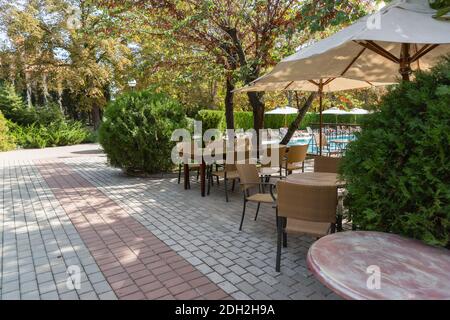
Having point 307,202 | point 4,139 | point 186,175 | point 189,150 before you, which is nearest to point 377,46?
point 307,202

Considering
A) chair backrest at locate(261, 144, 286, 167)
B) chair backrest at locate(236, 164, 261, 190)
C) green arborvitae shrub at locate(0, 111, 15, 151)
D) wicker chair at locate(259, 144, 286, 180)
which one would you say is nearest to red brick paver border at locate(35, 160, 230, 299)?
chair backrest at locate(236, 164, 261, 190)

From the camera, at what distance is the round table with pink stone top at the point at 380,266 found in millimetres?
1585

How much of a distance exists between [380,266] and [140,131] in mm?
6944

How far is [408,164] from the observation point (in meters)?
2.35

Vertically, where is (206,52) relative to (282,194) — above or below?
above

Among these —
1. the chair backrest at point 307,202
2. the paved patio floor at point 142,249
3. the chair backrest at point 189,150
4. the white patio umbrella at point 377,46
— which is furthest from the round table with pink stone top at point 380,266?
the chair backrest at point 189,150

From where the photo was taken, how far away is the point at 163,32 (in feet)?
26.2

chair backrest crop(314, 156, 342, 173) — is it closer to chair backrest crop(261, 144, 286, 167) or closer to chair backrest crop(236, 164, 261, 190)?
chair backrest crop(236, 164, 261, 190)

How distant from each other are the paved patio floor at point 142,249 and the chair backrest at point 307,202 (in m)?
0.59

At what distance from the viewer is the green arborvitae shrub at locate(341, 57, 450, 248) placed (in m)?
2.16

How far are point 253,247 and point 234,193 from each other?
2780 millimetres

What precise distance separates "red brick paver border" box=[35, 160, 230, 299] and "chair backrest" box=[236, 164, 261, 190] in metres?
1.42
